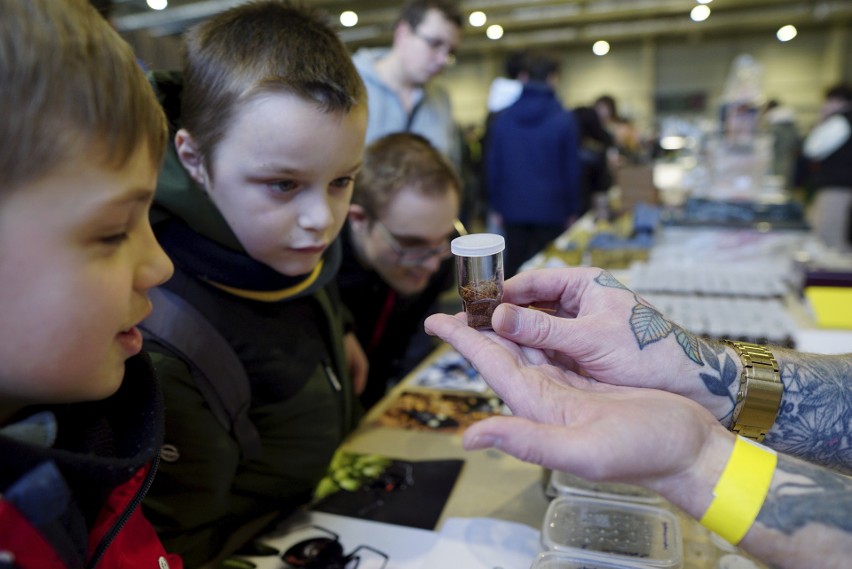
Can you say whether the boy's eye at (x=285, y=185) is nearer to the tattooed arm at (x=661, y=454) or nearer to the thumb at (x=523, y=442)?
the tattooed arm at (x=661, y=454)

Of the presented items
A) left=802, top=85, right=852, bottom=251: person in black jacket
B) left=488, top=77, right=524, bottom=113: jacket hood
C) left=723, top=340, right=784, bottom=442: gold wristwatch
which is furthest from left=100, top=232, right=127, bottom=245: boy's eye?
left=802, top=85, right=852, bottom=251: person in black jacket

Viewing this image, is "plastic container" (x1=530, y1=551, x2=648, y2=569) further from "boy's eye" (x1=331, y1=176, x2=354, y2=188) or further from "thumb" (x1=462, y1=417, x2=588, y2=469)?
"boy's eye" (x1=331, y1=176, x2=354, y2=188)

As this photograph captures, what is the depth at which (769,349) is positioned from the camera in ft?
3.84

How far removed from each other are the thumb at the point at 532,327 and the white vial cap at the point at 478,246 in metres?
0.10

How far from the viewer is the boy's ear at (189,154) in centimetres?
122

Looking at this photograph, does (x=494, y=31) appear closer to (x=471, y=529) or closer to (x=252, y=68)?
(x=252, y=68)

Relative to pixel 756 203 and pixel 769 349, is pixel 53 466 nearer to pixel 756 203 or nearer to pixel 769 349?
pixel 769 349

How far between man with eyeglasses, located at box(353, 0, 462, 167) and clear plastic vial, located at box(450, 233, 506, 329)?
2.10 m

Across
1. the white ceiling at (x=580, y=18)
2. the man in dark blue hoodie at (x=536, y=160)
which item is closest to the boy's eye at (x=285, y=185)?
the man in dark blue hoodie at (x=536, y=160)

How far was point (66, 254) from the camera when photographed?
0.62m

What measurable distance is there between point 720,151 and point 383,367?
11.6ft

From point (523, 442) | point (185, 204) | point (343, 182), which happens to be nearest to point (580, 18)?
point (343, 182)

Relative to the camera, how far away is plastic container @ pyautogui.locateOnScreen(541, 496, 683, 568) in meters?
0.99

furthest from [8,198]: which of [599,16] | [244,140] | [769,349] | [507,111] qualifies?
[599,16]
